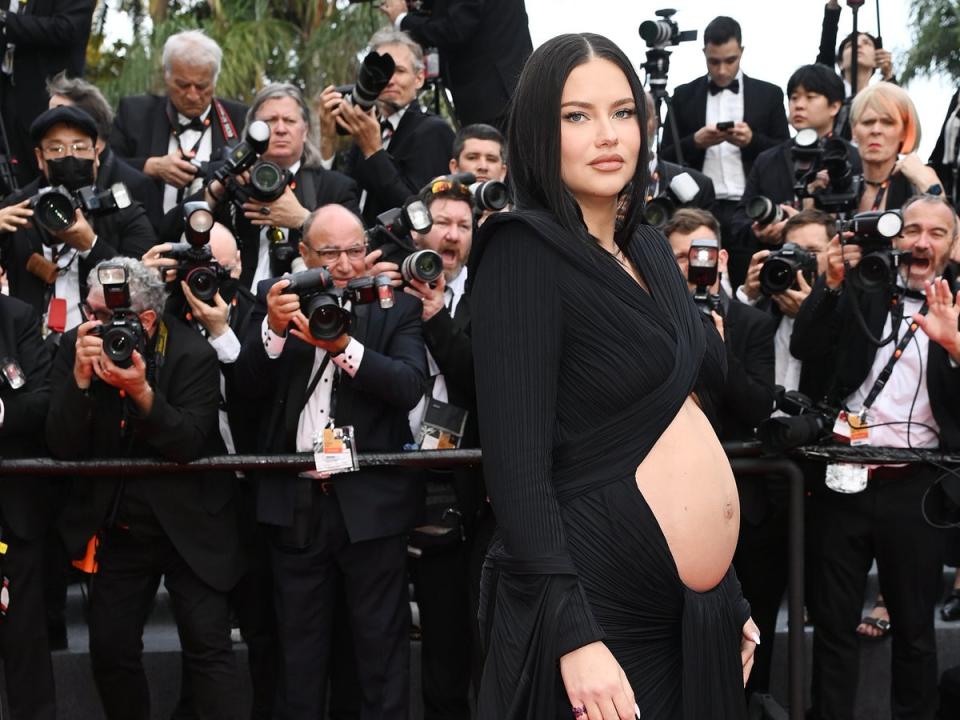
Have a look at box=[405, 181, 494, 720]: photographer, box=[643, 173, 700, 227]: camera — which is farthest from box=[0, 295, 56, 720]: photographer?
box=[643, 173, 700, 227]: camera

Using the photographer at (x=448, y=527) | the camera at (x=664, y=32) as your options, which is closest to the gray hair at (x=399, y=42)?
the camera at (x=664, y=32)

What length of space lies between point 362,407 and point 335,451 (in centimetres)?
23

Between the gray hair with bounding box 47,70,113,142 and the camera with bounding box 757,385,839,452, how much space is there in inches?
118

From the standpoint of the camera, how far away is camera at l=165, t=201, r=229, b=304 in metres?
4.84

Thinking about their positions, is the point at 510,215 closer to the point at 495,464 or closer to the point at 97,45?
the point at 495,464

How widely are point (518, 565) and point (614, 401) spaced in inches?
12.1

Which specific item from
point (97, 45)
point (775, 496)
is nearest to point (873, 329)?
point (775, 496)

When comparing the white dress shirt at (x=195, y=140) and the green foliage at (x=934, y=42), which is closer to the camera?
the white dress shirt at (x=195, y=140)

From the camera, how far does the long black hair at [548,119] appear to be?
2.38 meters

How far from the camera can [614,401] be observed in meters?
2.35

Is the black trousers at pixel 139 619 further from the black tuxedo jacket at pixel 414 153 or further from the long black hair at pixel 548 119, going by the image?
the long black hair at pixel 548 119

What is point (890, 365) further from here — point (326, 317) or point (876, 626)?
point (326, 317)

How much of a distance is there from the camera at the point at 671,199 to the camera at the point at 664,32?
91 cm

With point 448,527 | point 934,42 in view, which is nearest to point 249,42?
point 934,42
